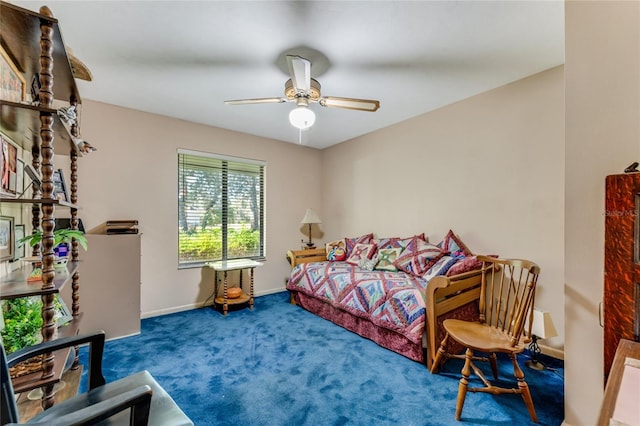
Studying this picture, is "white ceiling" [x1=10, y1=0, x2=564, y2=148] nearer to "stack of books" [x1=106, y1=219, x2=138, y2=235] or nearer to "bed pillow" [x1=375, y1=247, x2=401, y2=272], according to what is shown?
"stack of books" [x1=106, y1=219, x2=138, y2=235]

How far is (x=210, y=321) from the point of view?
Result: 3.13m

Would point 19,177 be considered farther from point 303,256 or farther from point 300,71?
point 303,256

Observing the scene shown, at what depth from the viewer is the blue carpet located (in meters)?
1.65

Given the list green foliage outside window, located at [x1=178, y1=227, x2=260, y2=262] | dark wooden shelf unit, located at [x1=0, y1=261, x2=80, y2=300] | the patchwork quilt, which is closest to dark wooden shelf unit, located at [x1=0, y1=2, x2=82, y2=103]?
dark wooden shelf unit, located at [x1=0, y1=261, x2=80, y2=300]

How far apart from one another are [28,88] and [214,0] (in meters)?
1.27

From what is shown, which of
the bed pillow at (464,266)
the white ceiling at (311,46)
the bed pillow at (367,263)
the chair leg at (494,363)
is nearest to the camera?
the white ceiling at (311,46)

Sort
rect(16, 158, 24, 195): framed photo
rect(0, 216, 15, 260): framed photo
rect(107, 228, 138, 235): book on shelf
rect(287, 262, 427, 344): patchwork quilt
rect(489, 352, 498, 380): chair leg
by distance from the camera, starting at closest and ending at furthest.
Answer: rect(0, 216, 15, 260): framed photo, rect(16, 158, 24, 195): framed photo, rect(489, 352, 498, 380): chair leg, rect(287, 262, 427, 344): patchwork quilt, rect(107, 228, 138, 235): book on shelf

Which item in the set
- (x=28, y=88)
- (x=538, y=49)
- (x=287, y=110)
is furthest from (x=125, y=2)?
(x=538, y=49)

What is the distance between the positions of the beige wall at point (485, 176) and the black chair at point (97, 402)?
2.92 m

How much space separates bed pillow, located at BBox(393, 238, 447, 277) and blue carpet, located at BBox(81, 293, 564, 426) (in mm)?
945

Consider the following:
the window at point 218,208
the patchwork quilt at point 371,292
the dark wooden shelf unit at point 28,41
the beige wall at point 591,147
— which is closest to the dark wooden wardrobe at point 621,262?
the beige wall at point 591,147

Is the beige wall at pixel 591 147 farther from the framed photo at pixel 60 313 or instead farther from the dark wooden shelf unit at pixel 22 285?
the framed photo at pixel 60 313

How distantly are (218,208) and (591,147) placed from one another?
3830 mm

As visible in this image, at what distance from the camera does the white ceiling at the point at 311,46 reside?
5.41 feet
